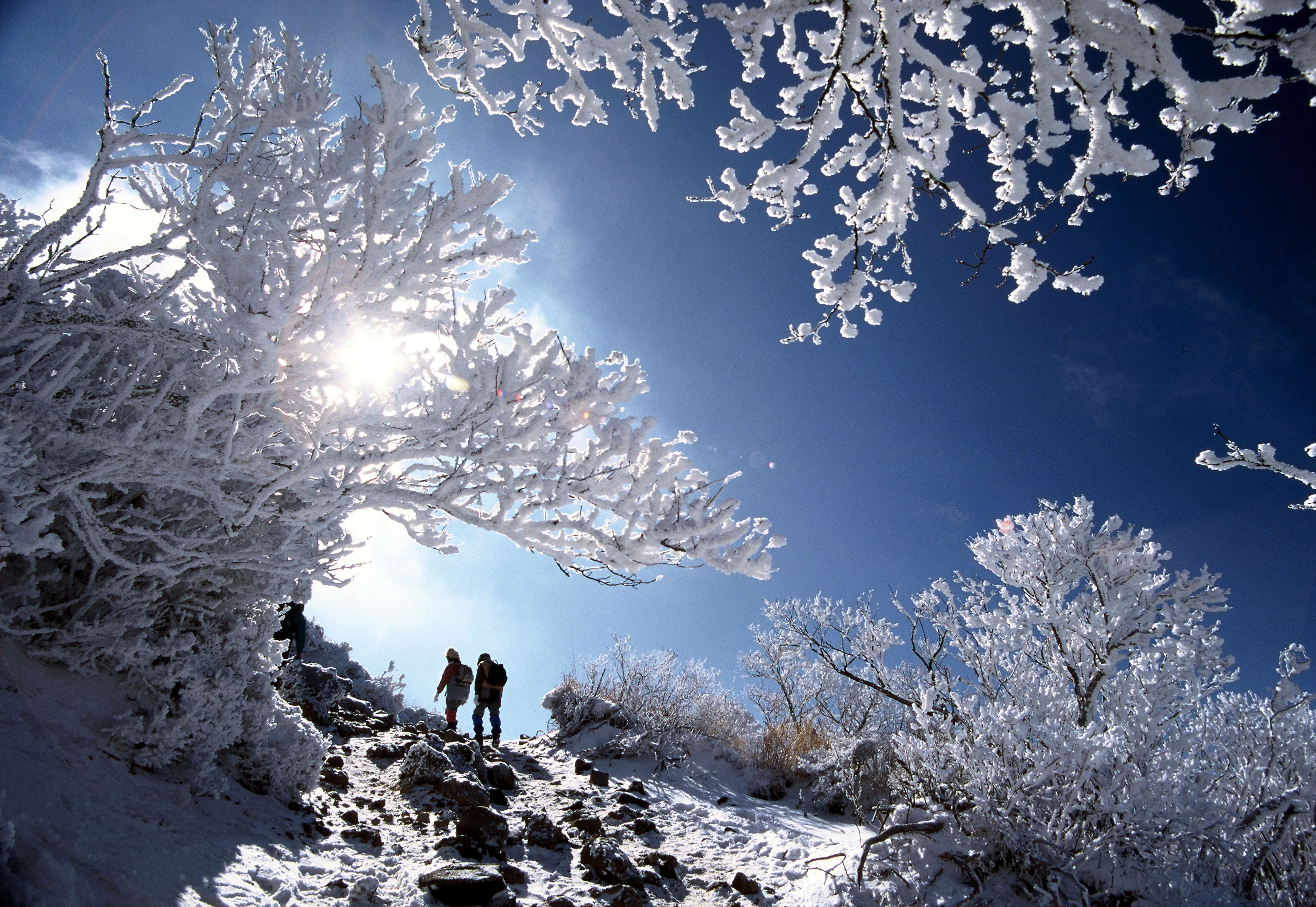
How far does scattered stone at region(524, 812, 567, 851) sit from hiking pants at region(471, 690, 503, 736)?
4504 mm

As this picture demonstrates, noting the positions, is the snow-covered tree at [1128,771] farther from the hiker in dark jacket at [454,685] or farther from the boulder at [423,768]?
the hiker in dark jacket at [454,685]

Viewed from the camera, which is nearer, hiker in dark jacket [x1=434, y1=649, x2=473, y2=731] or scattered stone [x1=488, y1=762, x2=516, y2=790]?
scattered stone [x1=488, y1=762, x2=516, y2=790]

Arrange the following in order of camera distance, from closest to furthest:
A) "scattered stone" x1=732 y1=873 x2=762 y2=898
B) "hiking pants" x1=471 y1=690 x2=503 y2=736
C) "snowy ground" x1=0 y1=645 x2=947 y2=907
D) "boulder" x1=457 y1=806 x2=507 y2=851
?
1. "snowy ground" x1=0 y1=645 x2=947 y2=907
2. "scattered stone" x1=732 y1=873 x2=762 y2=898
3. "boulder" x1=457 y1=806 x2=507 y2=851
4. "hiking pants" x1=471 y1=690 x2=503 y2=736

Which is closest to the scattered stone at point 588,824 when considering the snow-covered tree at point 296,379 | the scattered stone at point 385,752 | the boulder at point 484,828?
the boulder at point 484,828

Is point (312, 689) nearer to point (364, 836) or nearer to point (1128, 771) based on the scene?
point (364, 836)

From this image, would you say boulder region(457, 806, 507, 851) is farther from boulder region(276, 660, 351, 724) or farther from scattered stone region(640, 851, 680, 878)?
boulder region(276, 660, 351, 724)

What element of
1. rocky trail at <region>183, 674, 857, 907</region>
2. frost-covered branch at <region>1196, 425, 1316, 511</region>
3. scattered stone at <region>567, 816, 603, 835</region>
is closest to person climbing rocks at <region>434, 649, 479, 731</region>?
rocky trail at <region>183, 674, 857, 907</region>

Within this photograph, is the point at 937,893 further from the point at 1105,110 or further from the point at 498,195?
the point at 498,195

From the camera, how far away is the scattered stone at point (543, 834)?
189 inches

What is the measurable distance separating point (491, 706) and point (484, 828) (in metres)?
5.12

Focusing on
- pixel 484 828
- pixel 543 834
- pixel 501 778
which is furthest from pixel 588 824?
pixel 501 778

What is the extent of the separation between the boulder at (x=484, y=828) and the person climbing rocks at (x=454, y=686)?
5271 millimetres

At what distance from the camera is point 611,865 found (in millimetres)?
4352

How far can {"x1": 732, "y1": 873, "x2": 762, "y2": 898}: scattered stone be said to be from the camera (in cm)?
425
